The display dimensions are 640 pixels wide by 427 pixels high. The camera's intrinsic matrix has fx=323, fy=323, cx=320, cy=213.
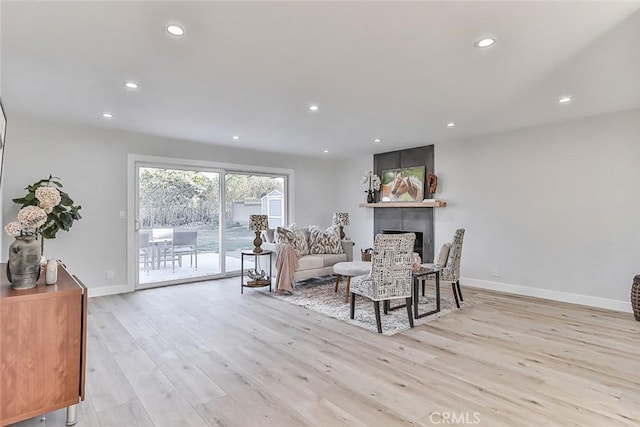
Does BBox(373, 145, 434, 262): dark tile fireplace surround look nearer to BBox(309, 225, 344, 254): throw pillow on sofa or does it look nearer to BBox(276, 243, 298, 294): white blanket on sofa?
BBox(309, 225, 344, 254): throw pillow on sofa

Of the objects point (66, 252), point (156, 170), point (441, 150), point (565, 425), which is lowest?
point (565, 425)

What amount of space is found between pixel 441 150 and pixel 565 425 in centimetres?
452

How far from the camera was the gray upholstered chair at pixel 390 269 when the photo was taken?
3.22 m

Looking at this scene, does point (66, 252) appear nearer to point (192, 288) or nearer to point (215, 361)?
point (192, 288)

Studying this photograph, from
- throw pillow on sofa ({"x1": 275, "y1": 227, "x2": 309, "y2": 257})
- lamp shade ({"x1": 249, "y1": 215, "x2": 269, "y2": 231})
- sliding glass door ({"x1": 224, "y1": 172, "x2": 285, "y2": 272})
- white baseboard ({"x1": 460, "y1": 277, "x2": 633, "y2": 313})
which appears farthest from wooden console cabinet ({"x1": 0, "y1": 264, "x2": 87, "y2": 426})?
white baseboard ({"x1": 460, "y1": 277, "x2": 633, "y2": 313})

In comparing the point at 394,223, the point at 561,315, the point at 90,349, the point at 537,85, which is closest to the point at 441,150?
the point at 394,223

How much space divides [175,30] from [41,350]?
6.67 feet

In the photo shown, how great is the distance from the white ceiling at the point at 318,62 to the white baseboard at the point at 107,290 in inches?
91.1

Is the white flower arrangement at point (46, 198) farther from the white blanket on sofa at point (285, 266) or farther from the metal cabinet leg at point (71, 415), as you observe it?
the white blanket on sofa at point (285, 266)

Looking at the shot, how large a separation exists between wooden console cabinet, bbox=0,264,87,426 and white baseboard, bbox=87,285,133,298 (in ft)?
9.93

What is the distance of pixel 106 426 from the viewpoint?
6.00ft

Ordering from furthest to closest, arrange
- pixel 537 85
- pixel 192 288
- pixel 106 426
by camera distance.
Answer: pixel 192 288, pixel 537 85, pixel 106 426

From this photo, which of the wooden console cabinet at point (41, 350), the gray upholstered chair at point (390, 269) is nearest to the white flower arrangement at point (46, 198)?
the wooden console cabinet at point (41, 350)

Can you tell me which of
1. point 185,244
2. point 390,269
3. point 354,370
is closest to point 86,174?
point 185,244
